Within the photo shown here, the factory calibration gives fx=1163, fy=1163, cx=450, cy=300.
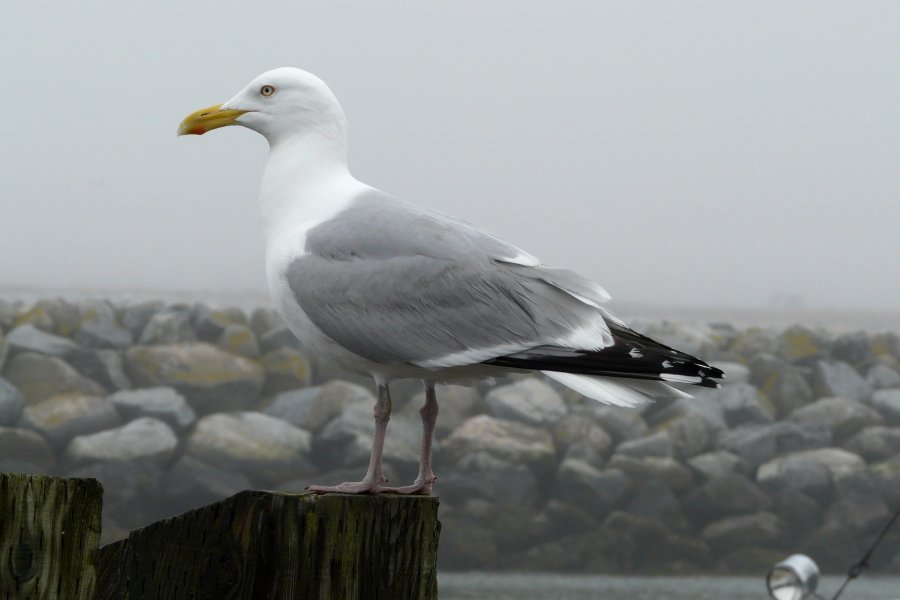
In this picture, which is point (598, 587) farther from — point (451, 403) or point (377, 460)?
point (377, 460)

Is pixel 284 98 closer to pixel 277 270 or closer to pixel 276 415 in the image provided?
pixel 277 270

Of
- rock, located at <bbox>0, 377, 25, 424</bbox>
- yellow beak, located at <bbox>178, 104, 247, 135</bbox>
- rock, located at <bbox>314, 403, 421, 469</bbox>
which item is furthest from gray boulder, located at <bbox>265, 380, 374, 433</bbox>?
yellow beak, located at <bbox>178, 104, 247, 135</bbox>

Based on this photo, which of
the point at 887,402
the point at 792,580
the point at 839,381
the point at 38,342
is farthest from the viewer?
the point at 839,381

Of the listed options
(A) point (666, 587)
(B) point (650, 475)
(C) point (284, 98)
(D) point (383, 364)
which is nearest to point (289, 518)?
(D) point (383, 364)

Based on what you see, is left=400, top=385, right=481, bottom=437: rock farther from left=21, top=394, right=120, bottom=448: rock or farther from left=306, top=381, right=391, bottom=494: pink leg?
left=306, top=381, right=391, bottom=494: pink leg

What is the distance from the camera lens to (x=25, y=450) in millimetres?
9359

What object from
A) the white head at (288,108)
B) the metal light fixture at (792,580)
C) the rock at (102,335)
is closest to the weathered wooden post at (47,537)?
the white head at (288,108)

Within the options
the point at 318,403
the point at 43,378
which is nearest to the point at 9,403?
the point at 43,378

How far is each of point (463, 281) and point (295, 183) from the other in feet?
1.64

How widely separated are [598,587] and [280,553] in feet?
26.1

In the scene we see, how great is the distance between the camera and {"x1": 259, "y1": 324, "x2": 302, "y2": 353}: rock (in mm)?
10539

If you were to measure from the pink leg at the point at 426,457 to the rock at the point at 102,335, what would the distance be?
8.35 m

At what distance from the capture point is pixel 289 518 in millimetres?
1478

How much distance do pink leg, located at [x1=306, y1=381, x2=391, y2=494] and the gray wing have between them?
0.09m
